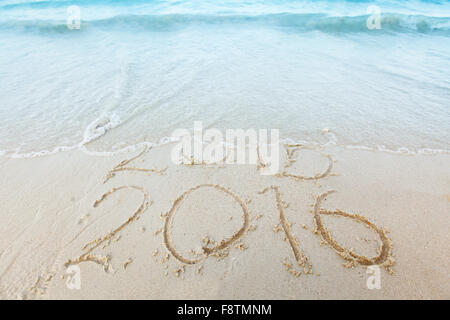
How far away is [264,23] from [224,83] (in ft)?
22.3

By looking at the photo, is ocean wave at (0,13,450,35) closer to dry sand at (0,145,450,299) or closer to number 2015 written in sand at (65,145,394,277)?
dry sand at (0,145,450,299)

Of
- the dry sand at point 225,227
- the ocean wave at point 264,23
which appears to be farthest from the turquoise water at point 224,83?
the dry sand at point 225,227

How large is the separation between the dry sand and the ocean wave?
27.2 feet

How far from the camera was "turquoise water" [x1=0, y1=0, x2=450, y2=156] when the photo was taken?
3.49 meters

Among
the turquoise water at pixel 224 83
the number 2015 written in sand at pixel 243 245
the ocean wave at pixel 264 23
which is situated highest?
the ocean wave at pixel 264 23

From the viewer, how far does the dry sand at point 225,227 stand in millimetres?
1859

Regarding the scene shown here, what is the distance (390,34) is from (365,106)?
22.9 feet

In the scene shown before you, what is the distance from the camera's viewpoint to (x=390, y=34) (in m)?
8.51

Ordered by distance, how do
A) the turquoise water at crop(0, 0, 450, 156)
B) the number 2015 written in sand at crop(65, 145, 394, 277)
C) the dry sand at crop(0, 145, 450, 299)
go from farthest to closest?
the turquoise water at crop(0, 0, 450, 156)
the number 2015 written in sand at crop(65, 145, 394, 277)
the dry sand at crop(0, 145, 450, 299)

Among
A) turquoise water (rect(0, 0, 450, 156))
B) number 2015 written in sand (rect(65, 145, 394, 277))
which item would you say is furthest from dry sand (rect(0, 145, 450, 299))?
turquoise water (rect(0, 0, 450, 156))

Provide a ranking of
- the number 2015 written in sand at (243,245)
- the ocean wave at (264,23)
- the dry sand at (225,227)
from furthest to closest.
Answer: the ocean wave at (264,23), the number 2015 written in sand at (243,245), the dry sand at (225,227)

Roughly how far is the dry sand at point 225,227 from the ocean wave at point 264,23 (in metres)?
8.29

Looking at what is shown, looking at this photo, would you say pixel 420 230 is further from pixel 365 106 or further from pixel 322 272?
pixel 365 106

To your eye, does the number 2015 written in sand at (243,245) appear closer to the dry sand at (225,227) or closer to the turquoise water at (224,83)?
the dry sand at (225,227)
